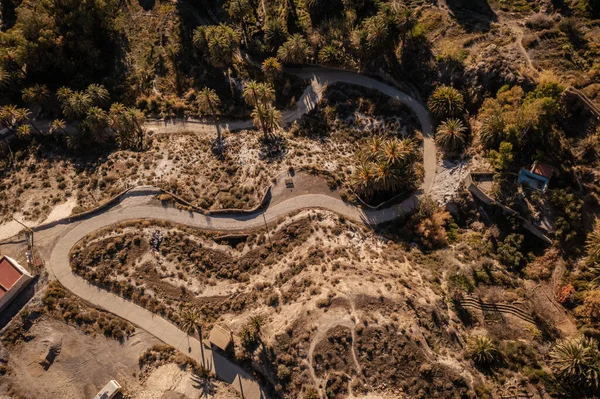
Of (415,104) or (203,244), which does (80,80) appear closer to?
(203,244)

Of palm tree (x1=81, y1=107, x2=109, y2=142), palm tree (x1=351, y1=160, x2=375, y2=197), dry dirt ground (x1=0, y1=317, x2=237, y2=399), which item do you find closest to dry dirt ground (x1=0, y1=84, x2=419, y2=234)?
palm tree (x1=351, y1=160, x2=375, y2=197)

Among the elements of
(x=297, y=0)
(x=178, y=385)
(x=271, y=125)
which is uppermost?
(x=297, y=0)

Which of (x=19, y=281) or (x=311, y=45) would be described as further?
(x=311, y=45)

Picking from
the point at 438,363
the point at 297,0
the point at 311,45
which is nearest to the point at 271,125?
the point at 311,45

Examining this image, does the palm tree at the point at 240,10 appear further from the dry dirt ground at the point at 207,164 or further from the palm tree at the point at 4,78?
the palm tree at the point at 4,78

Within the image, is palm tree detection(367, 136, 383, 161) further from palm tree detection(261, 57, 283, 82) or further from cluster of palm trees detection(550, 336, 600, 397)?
cluster of palm trees detection(550, 336, 600, 397)

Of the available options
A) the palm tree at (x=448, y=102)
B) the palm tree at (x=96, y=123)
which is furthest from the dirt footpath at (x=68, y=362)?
the palm tree at (x=448, y=102)

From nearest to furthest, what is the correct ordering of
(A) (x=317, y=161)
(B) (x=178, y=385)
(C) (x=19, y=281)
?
(B) (x=178, y=385)
(C) (x=19, y=281)
(A) (x=317, y=161)

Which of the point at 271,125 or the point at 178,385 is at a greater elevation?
the point at 271,125
